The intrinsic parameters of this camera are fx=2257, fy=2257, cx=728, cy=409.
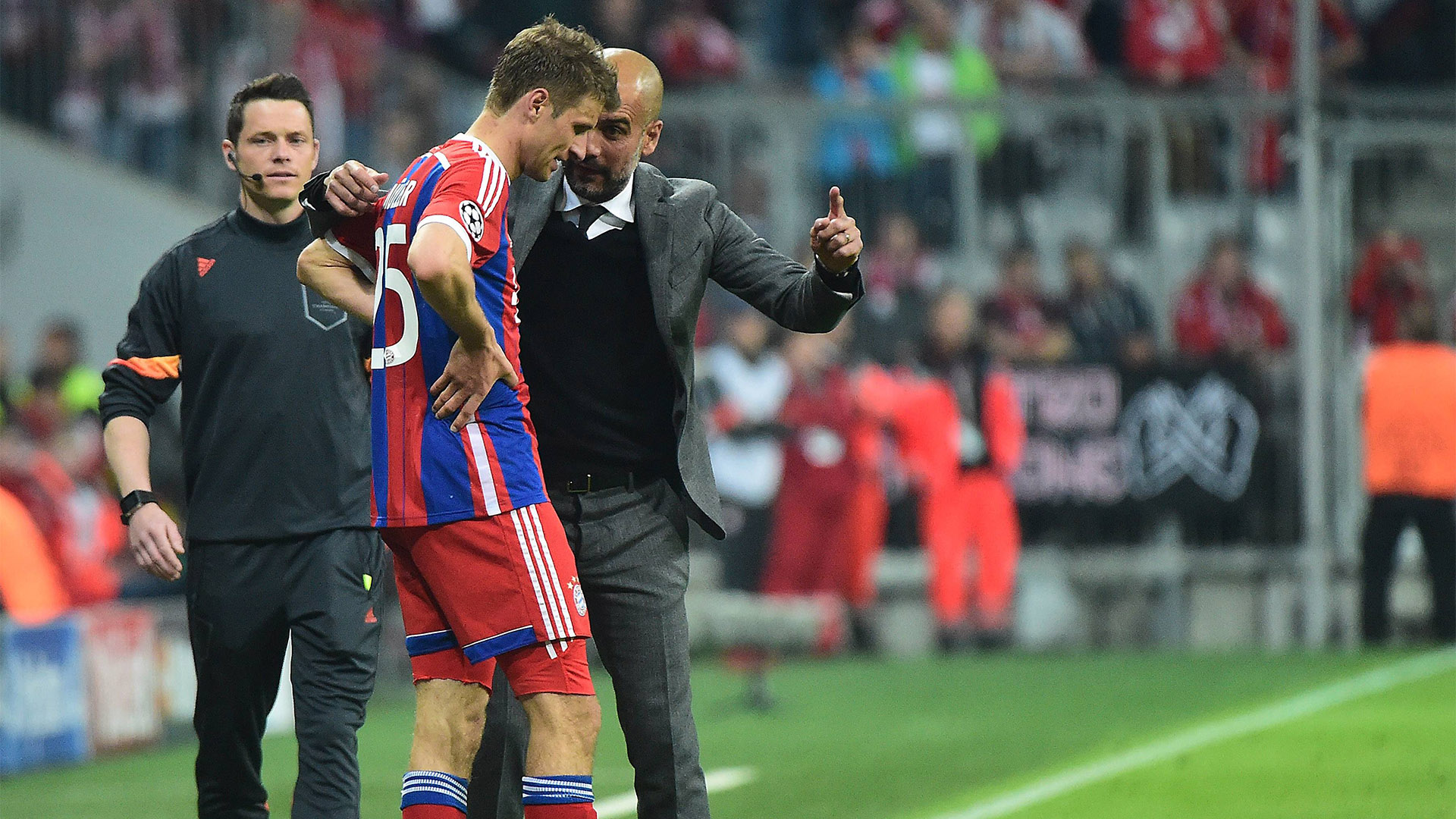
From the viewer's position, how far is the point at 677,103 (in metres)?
17.3

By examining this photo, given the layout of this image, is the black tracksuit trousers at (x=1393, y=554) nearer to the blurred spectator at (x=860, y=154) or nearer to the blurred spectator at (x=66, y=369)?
the blurred spectator at (x=860, y=154)

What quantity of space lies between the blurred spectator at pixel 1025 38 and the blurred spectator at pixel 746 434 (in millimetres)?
3799

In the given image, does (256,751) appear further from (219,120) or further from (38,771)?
(219,120)

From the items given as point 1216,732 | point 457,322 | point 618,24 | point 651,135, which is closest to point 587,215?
point 651,135

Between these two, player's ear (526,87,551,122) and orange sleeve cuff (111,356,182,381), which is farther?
orange sleeve cuff (111,356,182,381)

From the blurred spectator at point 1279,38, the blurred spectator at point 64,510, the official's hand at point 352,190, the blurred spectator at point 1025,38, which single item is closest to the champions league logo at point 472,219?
the official's hand at point 352,190

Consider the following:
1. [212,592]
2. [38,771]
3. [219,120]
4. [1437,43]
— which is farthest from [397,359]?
[1437,43]

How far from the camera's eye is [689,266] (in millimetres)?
5840

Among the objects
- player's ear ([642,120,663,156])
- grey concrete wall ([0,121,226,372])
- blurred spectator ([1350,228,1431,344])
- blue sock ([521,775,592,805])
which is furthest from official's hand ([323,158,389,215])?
blurred spectator ([1350,228,1431,344])

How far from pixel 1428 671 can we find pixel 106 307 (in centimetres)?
951

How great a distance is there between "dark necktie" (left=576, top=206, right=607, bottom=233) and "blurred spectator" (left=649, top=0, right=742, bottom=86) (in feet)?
44.2

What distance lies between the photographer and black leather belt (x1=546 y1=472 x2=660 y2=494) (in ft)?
19.2

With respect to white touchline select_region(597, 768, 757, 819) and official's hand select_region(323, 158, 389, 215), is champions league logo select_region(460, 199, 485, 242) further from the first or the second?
white touchline select_region(597, 768, 757, 819)

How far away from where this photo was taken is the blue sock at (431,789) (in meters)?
5.25
